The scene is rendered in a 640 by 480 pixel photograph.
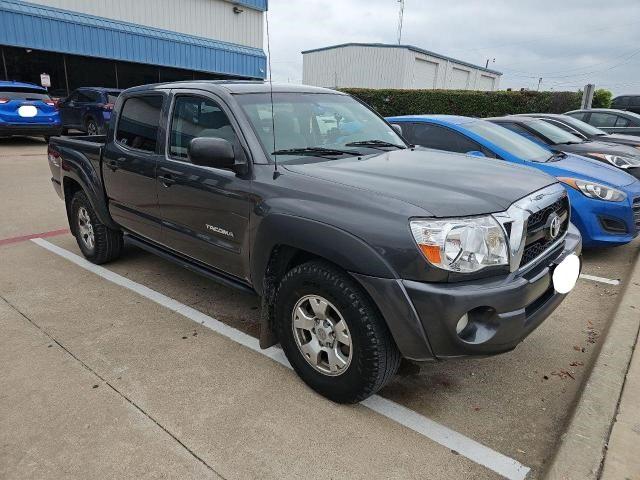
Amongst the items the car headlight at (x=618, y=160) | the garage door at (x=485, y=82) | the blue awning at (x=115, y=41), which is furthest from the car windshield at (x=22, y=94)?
the garage door at (x=485, y=82)

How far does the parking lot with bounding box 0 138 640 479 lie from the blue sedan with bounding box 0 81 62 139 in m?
10.5

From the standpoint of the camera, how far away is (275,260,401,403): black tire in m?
2.40

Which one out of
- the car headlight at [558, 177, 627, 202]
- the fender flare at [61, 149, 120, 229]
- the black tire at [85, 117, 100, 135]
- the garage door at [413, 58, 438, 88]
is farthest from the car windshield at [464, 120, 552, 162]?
the garage door at [413, 58, 438, 88]

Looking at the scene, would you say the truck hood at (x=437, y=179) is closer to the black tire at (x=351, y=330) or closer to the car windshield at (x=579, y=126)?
the black tire at (x=351, y=330)

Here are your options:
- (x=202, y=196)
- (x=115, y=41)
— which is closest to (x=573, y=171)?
(x=202, y=196)

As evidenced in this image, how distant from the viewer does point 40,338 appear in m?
3.43

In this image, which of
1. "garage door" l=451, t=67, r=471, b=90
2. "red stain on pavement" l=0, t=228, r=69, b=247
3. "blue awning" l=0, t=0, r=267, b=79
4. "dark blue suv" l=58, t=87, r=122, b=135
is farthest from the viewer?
"garage door" l=451, t=67, r=471, b=90

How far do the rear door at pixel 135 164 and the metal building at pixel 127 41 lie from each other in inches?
656

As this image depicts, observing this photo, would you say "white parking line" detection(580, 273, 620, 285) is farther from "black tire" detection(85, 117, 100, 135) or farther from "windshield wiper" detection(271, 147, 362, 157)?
"black tire" detection(85, 117, 100, 135)

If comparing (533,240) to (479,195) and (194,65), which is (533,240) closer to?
(479,195)

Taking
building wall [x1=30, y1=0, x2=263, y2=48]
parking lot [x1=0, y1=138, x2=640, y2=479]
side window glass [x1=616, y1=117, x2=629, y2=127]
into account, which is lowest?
parking lot [x1=0, y1=138, x2=640, y2=479]

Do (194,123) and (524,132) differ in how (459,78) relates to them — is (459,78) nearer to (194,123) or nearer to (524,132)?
(524,132)

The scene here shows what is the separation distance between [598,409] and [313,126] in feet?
7.99

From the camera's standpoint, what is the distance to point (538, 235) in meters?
2.65
